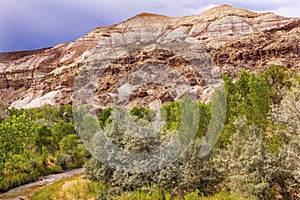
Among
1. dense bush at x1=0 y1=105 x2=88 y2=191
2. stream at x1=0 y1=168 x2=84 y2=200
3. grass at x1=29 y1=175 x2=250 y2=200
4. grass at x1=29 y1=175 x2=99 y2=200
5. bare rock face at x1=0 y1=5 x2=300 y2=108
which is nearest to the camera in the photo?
grass at x1=29 y1=175 x2=250 y2=200

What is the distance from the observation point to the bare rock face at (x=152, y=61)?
105m

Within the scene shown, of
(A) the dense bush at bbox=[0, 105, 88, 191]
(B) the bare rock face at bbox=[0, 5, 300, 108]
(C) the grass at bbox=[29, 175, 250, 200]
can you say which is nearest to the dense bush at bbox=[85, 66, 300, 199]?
(C) the grass at bbox=[29, 175, 250, 200]

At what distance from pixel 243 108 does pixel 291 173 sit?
13.2 metres

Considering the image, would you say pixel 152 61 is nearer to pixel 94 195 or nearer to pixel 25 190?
pixel 25 190

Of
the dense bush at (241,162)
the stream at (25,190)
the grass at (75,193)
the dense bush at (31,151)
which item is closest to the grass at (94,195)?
the grass at (75,193)

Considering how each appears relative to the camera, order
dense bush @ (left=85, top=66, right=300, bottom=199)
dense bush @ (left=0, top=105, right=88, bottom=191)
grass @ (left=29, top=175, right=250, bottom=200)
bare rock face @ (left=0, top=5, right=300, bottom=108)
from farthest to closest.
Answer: bare rock face @ (left=0, top=5, right=300, bottom=108) < dense bush @ (left=0, top=105, right=88, bottom=191) < grass @ (left=29, top=175, right=250, bottom=200) < dense bush @ (left=85, top=66, right=300, bottom=199)

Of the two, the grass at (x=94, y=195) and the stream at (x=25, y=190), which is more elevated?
the grass at (x=94, y=195)

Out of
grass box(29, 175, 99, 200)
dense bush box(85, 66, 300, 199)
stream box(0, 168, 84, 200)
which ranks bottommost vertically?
stream box(0, 168, 84, 200)

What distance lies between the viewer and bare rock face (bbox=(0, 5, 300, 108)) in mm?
104738

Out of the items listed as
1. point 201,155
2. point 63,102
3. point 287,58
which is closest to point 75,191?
point 201,155

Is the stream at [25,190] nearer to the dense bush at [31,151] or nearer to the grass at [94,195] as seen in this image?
the dense bush at [31,151]

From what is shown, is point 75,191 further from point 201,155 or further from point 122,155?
point 201,155

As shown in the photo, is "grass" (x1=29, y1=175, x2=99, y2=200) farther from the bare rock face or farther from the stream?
the bare rock face

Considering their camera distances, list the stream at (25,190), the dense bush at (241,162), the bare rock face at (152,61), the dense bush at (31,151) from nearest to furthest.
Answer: the dense bush at (241,162) < the dense bush at (31,151) < the stream at (25,190) < the bare rock face at (152,61)
